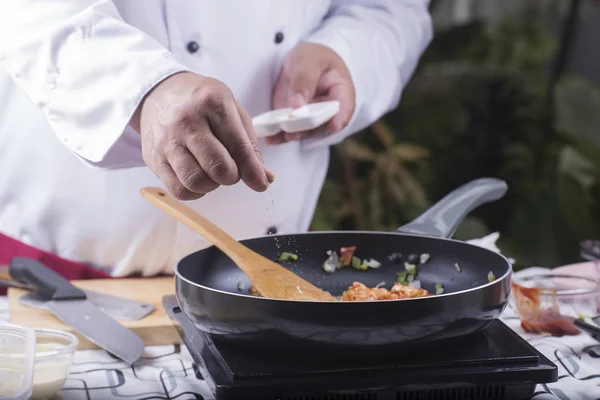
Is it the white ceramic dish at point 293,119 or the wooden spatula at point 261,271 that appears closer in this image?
the wooden spatula at point 261,271

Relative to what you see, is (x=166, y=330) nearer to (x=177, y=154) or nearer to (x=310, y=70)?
(x=177, y=154)

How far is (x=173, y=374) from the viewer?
918 millimetres

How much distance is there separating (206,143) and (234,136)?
31mm

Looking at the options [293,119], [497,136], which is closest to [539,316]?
[293,119]

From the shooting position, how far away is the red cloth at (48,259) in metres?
1.40

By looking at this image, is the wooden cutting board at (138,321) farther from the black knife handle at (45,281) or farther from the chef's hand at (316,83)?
the chef's hand at (316,83)

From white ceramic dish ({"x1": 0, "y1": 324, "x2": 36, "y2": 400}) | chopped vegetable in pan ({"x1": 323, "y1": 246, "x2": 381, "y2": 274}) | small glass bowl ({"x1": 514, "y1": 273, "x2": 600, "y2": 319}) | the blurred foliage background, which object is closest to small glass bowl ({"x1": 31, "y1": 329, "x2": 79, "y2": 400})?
white ceramic dish ({"x1": 0, "y1": 324, "x2": 36, "y2": 400})

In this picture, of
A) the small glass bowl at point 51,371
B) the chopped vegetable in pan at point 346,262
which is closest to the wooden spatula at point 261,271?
the chopped vegetable in pan at point 346,262

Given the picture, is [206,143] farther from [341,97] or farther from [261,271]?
[341,97]

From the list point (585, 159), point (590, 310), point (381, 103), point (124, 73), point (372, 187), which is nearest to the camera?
point (124, 73)

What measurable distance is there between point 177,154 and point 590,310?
2.00ft

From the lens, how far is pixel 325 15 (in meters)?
1.64

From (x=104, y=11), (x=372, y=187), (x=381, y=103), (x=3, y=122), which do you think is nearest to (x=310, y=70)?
(x=381, y=103)

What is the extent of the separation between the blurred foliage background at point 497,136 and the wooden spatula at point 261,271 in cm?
158
